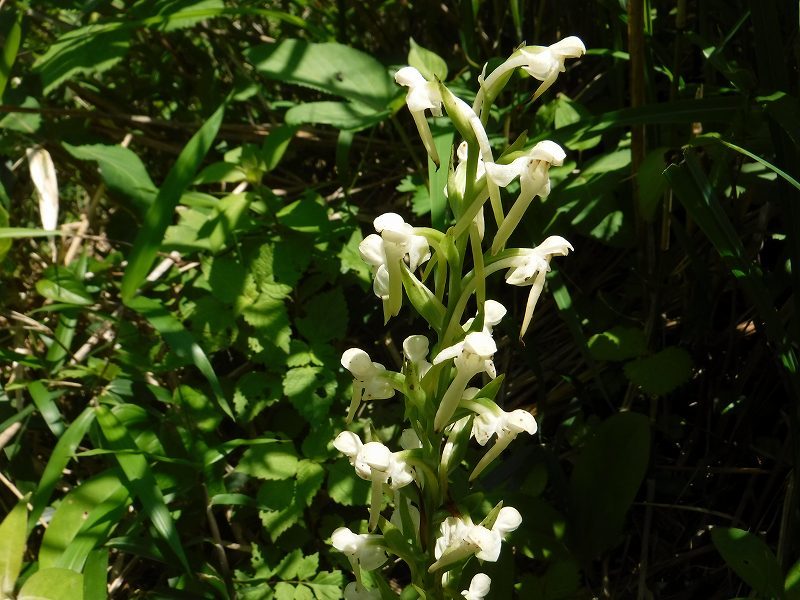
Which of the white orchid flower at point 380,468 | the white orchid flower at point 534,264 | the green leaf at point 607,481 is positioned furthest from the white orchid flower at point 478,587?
the green leaf at point 607,481

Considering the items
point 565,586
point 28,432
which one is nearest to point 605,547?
point 565,586

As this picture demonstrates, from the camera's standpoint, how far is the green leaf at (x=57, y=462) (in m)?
1.37

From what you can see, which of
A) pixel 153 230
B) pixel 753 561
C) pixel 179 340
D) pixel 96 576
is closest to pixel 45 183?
pixel 153 230

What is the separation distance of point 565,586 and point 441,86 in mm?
813

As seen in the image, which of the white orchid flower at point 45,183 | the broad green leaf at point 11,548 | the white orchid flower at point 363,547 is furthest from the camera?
the white orchid flower at point 45,183

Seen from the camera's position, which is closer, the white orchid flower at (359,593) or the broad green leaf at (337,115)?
the white orchid flower at (359,593)

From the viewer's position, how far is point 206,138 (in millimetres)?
1563

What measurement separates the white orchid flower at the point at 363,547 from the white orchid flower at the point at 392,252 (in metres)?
0.27

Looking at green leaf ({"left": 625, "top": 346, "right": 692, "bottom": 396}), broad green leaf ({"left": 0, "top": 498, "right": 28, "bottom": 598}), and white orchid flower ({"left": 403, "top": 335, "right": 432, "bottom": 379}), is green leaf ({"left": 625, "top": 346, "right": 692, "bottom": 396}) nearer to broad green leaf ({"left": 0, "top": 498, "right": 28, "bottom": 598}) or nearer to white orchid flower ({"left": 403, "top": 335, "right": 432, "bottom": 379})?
white orchid flower ({"left": 403, "top": 335, "right": 432, "bottom": 379})

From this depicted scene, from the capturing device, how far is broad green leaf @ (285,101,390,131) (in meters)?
1.54

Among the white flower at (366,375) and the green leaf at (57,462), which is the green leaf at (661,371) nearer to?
the white flower at (366,375)

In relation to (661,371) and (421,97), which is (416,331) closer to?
(661,371)

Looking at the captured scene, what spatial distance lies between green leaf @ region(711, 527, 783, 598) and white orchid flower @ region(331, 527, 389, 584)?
515mm

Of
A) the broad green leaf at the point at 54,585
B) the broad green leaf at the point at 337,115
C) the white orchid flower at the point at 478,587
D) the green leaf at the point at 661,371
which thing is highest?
the broad green leaf at the point at 337,115
